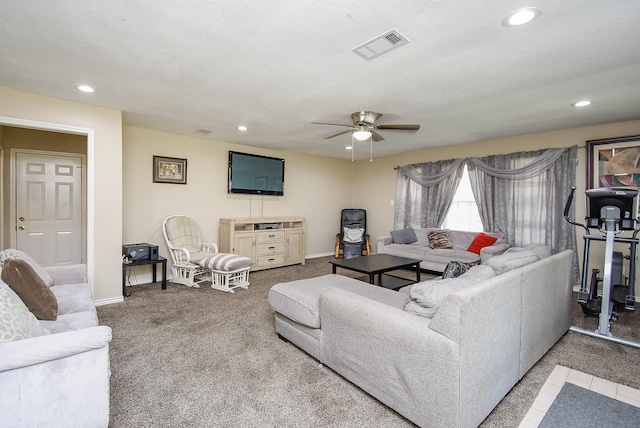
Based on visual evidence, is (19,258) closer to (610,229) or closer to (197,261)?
(197,261)

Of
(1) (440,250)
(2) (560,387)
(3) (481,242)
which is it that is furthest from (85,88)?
(3) (481,242)

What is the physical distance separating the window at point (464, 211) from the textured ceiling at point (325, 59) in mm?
1858

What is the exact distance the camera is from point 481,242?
491 cm

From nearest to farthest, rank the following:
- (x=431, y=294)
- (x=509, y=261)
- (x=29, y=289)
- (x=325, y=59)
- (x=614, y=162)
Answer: (x=431, y=294) < (x=29, y=289) < (x=509, y=261) < (x=325, y=59) < (x=614, y=162)

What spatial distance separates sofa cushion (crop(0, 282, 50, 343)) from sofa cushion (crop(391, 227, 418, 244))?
5114mm

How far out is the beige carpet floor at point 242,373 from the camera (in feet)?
5.73

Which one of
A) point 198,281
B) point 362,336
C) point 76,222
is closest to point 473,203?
point 362,336

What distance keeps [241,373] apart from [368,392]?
0.93 meters

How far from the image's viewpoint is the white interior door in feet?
14.1

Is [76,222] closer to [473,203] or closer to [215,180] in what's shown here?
[215,180]

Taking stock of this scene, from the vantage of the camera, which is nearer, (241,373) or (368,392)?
(368,392)

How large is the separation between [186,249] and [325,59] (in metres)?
3.52

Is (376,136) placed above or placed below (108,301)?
above

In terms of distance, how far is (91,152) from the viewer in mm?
3496
